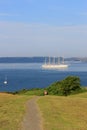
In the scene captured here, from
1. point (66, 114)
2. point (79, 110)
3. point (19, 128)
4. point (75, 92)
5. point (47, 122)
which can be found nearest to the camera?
point (19, 128)

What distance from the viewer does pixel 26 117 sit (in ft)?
72.2

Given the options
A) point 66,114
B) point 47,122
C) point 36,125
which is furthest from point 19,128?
point 66,114

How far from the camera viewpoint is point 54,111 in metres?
25.8

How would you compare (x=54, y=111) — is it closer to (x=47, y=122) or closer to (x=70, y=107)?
(x=70, y=107)

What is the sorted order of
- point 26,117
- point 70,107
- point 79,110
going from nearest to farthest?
1. point 26,117
2. point 79,110
3. point 70,107

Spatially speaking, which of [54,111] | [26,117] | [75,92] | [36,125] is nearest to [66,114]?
[54,111]

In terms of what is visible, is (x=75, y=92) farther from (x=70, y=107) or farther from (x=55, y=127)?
(x=55, y=127)

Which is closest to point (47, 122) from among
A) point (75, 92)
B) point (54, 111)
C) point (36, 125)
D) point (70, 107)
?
point (36, 125)

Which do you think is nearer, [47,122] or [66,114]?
[47,122]

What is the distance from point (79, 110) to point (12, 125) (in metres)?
8.45

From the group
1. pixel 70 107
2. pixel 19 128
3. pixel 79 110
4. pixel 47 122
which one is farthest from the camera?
pixel 70 107

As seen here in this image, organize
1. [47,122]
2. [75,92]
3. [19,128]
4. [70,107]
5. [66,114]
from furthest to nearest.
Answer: [75,92], [70,107], [66,114], [47,122], [19,128]

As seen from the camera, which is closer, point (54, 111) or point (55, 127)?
point (55, 127)

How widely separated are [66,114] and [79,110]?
2.74 metres
